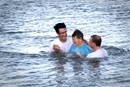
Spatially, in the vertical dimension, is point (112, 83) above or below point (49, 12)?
below

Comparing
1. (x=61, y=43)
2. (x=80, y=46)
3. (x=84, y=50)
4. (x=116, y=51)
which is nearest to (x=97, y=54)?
(x=84, y=50)

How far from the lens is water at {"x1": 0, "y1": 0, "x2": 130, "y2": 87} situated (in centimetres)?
1260

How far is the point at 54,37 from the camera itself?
19.6 meters

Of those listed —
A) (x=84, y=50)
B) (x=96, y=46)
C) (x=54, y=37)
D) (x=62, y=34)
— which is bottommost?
(x=84, y=50)

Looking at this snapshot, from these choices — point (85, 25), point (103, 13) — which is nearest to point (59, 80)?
point (85, 25)

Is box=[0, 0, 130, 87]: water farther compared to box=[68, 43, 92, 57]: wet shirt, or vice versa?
box=[68, 43, 92, 57]: wet shirt

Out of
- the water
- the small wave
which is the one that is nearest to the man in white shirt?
the water

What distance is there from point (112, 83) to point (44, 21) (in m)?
13.4

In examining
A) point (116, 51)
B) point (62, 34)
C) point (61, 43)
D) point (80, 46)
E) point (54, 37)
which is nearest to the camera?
point (80, 46)

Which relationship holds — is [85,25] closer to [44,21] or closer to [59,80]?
[44,21]

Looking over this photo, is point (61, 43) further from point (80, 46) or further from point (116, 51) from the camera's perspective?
point (116, 51)

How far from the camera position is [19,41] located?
18.7 m

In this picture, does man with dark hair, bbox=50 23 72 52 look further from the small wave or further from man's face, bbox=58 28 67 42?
the small wave

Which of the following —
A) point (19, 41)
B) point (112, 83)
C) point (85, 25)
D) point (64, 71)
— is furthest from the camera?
point (85, 25)
